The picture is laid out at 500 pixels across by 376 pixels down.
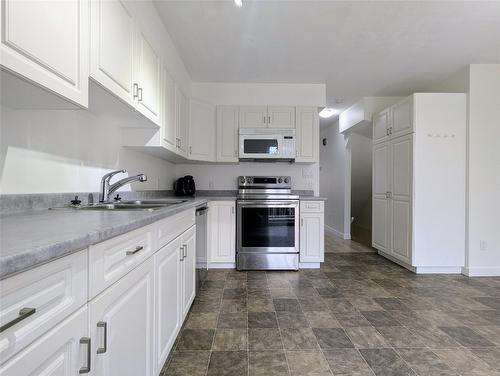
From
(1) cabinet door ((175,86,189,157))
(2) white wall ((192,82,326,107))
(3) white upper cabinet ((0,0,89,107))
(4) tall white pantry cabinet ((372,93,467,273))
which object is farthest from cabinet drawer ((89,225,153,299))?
(4) tall white pantry cabinet ((372,93,467,273))

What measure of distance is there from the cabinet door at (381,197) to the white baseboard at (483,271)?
2.90 feet

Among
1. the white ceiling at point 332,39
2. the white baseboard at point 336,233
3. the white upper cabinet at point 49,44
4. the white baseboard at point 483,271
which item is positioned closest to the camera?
the white upper cabinet at point 49,44

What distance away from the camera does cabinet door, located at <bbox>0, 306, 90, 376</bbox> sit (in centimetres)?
50

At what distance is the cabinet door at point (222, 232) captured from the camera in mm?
3240

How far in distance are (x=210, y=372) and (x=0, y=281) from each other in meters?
1.33

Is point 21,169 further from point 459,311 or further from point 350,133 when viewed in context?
point 350,133

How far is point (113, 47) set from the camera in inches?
54.2

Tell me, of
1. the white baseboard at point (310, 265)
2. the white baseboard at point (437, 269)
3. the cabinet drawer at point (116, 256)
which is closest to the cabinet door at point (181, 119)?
the cabinet drawer at point (116, 256)

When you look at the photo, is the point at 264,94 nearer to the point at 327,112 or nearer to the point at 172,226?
→ the point at 327,112

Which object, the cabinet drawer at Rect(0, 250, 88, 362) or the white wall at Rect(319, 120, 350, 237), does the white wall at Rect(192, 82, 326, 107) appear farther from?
the cabinet drawer at Rect(0, 250, 88, 362)

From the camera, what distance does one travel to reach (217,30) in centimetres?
242

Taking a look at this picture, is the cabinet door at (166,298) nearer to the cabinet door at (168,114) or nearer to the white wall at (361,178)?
the cabinet door at (168,114)

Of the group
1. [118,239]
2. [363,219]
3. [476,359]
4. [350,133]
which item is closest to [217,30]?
[118,239]

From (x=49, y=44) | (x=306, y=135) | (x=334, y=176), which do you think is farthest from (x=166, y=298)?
(x=334, y=176)
